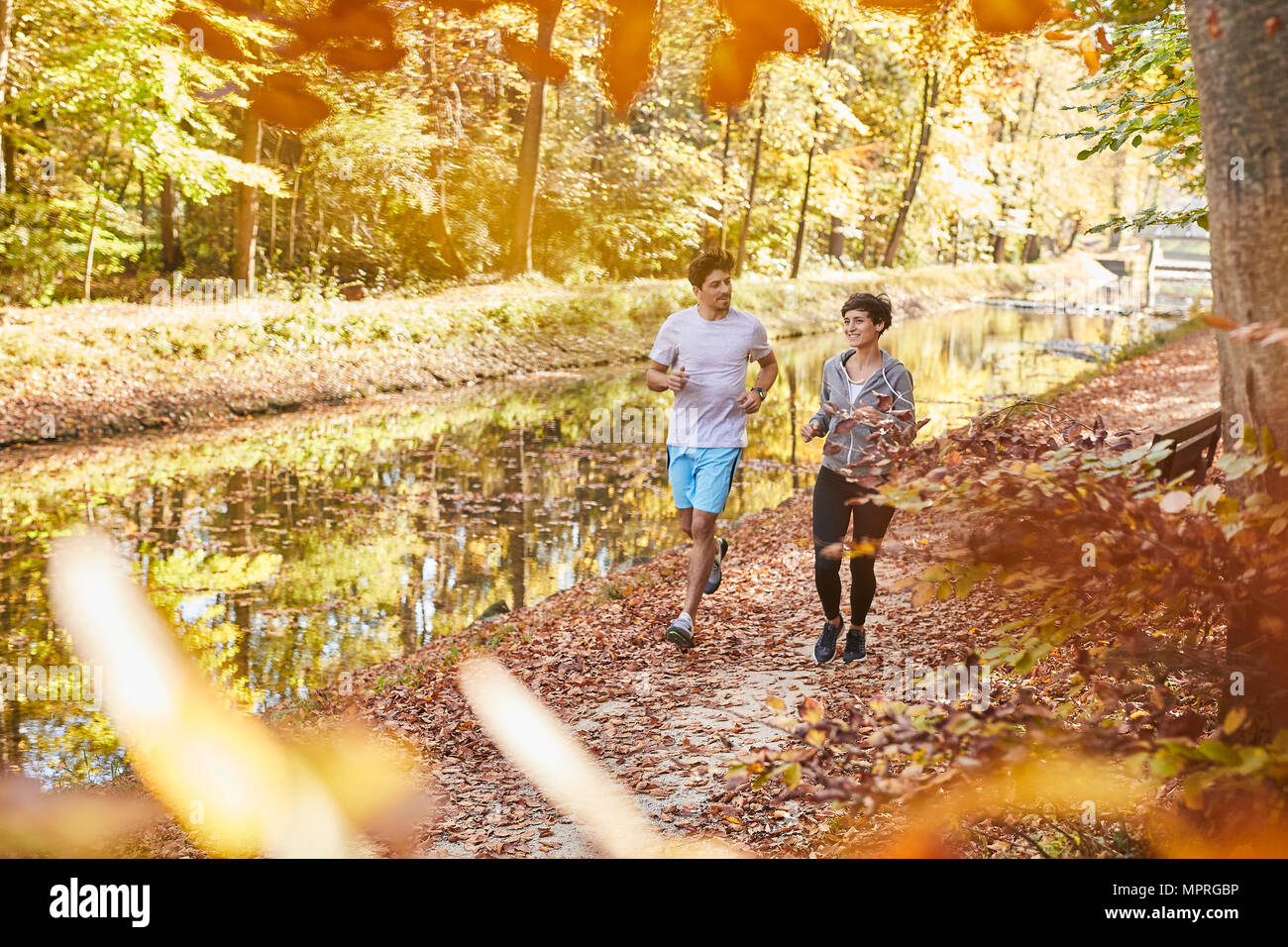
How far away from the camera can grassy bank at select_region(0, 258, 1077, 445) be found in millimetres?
16766

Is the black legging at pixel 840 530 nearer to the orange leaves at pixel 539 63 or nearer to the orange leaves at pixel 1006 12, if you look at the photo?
the orange leaves at pixel 1006 12

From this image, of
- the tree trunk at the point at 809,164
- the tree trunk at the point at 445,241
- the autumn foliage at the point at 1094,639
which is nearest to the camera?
the autumn foliage at the point at 1094,639

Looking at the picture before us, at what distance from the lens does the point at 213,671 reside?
25.1 feet

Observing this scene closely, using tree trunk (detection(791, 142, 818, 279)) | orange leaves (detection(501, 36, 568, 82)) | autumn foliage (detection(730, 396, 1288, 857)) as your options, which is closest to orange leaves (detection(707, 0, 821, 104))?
orange leaves (detection(501, 36, 568, 82))

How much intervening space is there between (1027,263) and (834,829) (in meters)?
71.6

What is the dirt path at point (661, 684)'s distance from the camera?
15.4 ft

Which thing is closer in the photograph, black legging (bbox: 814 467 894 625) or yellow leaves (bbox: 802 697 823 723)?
yellow leaves (bbox: 802 697 823 723)

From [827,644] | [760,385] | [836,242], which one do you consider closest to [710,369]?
[760,385]

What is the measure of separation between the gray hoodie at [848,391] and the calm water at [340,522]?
396 cm

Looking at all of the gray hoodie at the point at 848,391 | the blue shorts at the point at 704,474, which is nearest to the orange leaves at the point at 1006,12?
the gray hoodie at the point at 848,391

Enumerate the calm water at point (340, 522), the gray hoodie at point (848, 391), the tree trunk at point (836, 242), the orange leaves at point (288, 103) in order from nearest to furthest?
the gray hoodie at point (848, 391), the orange leaves at point (288, 103), the calm water at point (340, 522), the tree trunk at point (836, 242)

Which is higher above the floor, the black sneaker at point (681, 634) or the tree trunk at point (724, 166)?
the tree trunk at point (724, 166)

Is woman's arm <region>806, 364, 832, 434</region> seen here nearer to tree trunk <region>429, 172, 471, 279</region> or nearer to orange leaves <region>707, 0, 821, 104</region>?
orange leaves <region>707, 0, 821, 104</region>
